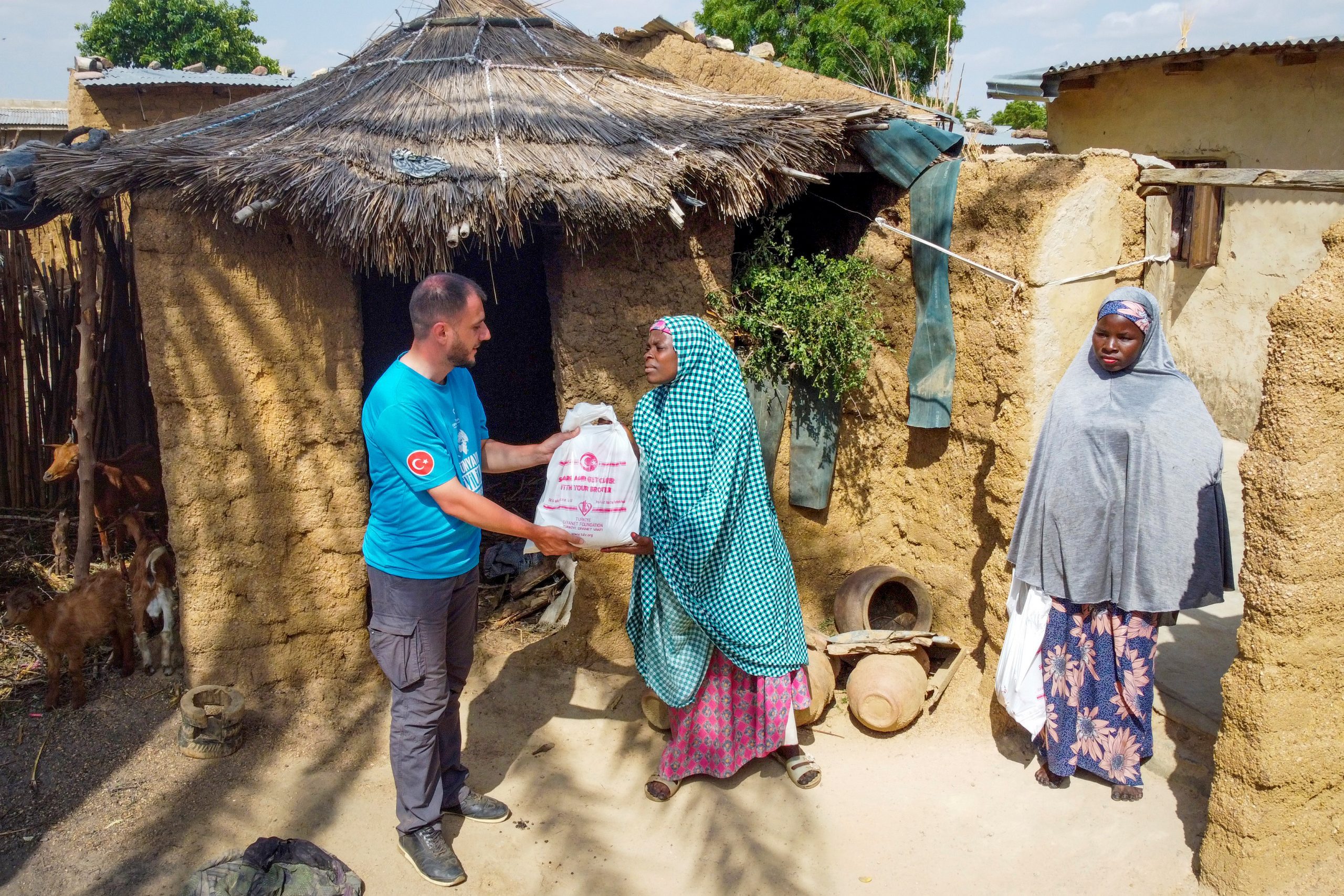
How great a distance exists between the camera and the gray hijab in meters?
3.15

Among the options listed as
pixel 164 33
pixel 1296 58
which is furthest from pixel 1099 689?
pixel 164 33

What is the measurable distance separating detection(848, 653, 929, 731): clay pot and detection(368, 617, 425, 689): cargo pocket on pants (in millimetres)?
1897

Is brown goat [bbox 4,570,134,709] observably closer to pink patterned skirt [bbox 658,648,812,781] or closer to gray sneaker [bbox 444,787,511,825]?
gray sneaker [bbox 444,787,511,825]

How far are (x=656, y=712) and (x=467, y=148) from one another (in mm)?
2520

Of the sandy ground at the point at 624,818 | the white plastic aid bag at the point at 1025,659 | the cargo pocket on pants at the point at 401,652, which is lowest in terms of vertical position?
the sandy ground at the point at 624,818

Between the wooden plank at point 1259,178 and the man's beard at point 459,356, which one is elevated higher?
the wooden plank at point 1259,178

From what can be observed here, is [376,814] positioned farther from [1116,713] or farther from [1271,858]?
[1271,858]

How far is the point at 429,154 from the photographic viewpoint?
3.95m

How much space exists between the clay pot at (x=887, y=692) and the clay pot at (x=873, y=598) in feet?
1.17

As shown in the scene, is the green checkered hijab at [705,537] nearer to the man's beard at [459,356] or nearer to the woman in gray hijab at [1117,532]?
the man's beard at [459,356]

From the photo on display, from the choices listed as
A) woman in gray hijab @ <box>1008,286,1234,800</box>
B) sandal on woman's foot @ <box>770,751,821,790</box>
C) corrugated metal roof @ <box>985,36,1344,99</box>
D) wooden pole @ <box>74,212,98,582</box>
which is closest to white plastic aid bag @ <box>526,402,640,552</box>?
sandal on woman's foot @ <box>770,751,821,790</box>

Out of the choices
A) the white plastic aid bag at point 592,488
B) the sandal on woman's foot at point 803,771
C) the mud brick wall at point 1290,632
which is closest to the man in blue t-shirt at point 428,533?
the white plastic aid bag at point 592,488

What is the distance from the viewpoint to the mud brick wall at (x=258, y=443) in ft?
12.9

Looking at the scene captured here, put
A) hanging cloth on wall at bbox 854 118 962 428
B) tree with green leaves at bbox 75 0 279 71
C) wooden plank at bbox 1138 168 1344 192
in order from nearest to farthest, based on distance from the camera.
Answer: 1. wooden plank at bbox 1138 168 1344 192
2. hanging cloth on wall at bbox 854 118 962 428
3. tree with green leaves at bbox 75 0 279 71
